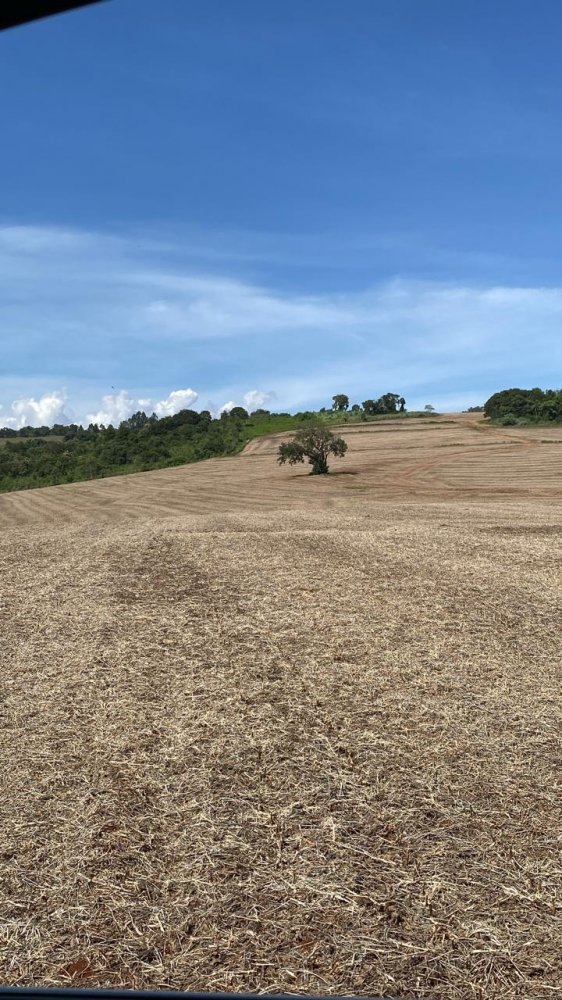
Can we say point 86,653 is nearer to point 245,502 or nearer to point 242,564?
point 242,564

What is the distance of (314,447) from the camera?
1773 inches

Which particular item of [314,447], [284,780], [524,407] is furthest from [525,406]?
[284,780]

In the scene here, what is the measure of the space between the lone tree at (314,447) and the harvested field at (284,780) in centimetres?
3309

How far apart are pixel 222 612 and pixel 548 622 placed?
4072mm

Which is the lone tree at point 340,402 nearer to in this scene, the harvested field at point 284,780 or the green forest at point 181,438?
the green forest at point 181,438

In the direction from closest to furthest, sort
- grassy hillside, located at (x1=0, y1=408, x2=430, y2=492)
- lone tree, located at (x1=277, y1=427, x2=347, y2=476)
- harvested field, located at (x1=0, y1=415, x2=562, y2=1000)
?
harvested field, located at (x1=0, y1=415, x2=562, y2=1000)
lone tree, located at (x1=277, y1=427, x2=347, y2=476)
grassy hillside, located at (x1=0, y1=408, x2=430, y2=492)

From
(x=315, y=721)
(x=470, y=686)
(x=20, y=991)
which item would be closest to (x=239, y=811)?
(x=315, y=721)

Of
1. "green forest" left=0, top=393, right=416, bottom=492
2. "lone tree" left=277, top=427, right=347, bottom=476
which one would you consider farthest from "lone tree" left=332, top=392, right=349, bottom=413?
"lone tree" left=277, top=427, right=347, bottom=476

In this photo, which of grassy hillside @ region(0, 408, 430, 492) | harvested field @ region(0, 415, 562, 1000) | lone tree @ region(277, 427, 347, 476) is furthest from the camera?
grassy hillside @ region(0, 408, 430, 492)

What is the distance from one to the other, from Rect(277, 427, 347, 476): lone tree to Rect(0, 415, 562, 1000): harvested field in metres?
33.1

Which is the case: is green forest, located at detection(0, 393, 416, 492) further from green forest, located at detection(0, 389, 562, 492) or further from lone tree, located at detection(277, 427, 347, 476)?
lone tree, located at detection(277, 427, 347, 476)

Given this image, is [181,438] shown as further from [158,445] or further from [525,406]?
[525,406]

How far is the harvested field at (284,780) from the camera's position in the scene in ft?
9.80

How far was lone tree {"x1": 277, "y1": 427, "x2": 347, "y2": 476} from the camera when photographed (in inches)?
1724
